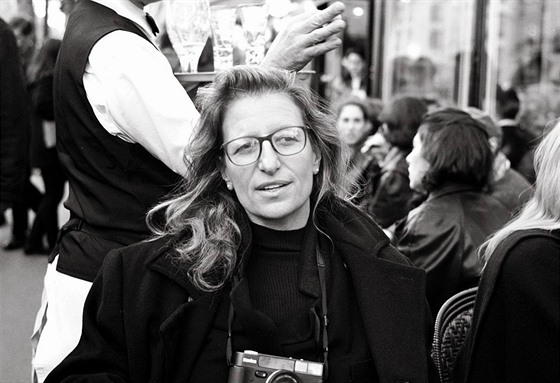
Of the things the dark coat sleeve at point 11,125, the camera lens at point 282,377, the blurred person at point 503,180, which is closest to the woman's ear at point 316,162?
the camera lens at point 282,377

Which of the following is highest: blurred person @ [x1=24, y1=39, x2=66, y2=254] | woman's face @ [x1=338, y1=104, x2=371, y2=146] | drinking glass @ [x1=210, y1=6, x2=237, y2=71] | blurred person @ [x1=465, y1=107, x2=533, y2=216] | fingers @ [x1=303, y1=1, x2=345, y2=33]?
fingers @ [x1=303, y1=1, x2=345, y2=33]

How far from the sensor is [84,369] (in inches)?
85.3

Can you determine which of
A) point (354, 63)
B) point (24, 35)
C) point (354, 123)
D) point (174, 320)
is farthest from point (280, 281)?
point (354, 63)

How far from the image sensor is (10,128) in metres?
4.05

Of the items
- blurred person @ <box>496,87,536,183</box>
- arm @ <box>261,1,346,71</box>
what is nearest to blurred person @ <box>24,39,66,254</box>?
blurred person @ <box>496,87,536,183</box>

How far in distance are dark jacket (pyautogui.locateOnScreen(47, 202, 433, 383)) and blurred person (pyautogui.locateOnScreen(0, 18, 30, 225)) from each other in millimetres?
1915

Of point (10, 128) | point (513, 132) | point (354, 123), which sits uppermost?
point (10, 128)

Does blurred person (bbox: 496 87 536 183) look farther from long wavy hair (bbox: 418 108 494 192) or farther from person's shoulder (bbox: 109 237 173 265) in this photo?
person's shoulder (bbox: 109 237 173 265)

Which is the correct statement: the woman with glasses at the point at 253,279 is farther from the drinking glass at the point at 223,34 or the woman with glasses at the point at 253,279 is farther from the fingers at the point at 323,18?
the drinking glass at the point at 223,34

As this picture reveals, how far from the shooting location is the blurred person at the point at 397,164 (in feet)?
17.2

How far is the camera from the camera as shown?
2035mm

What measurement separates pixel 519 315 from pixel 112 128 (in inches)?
46.3

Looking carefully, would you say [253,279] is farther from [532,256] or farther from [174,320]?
[532,256]

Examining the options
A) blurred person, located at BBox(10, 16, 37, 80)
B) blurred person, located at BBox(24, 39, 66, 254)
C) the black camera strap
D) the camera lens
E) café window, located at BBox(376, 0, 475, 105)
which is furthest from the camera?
blurred person, located at BBox(10, 16, 37, 80)
